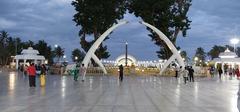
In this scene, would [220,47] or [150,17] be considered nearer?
[150,17]

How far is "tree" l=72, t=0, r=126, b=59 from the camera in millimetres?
75938

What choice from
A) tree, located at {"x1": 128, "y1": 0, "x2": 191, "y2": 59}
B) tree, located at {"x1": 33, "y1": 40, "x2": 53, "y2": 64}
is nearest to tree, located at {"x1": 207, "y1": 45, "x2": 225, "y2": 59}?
tree, located at {"x1": 33, "y1": 40, "x2": 53, "y2": 64}

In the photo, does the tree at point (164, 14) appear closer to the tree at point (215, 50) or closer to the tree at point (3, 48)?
the tree at point (3, 48)

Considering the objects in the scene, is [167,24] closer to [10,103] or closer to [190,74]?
[190,74]

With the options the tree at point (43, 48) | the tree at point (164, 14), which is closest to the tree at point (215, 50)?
the tree at point (43, 48)

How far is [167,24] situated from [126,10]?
9.17 m

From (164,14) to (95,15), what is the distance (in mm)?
10382

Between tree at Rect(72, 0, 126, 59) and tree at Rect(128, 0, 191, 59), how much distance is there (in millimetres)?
2578

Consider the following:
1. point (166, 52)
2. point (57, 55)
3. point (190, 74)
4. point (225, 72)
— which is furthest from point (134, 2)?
point (57, 55)

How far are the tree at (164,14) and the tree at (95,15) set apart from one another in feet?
8.46

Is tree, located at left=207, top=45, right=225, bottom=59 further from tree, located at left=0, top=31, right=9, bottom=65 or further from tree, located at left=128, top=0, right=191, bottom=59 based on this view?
tree, located at left=128, top=0, right=191, bottom=59

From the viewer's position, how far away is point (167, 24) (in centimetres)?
7431

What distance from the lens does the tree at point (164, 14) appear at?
74.0 m

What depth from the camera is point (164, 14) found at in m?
74.7
